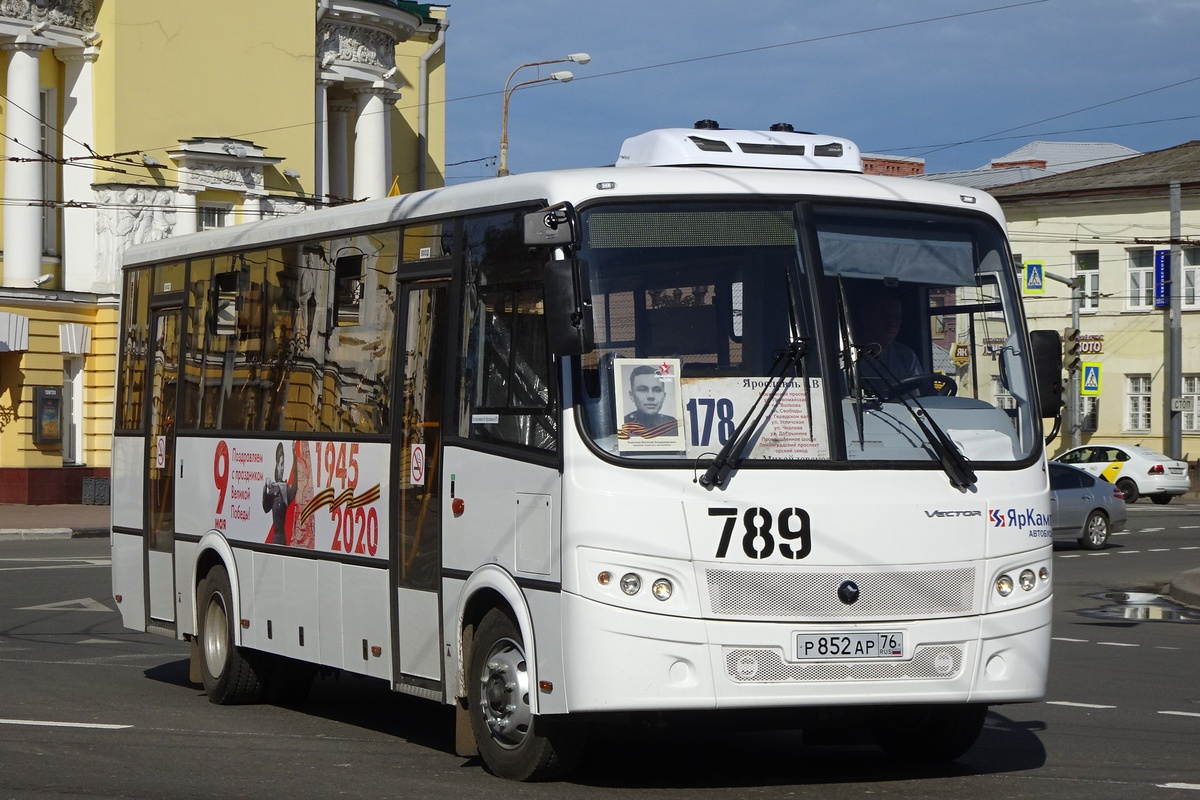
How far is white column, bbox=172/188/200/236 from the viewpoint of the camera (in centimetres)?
4075

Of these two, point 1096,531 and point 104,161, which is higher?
point 104,161

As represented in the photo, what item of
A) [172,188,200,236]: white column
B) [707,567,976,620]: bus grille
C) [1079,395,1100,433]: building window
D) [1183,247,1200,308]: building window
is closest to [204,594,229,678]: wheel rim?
[707,567,976,620]: bus grille

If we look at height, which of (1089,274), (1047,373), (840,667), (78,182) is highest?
(78,182)

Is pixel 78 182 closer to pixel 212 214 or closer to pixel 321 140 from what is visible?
pixel 212 214

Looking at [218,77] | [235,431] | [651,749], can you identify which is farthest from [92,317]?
[651,749]

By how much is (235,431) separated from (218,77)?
106 feet

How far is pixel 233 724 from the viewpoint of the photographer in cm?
1090

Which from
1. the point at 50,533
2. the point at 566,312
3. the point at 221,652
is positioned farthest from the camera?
the point at 50,533

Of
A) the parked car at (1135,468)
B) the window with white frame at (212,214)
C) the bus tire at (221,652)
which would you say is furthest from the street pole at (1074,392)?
the bus tire at (221,652)

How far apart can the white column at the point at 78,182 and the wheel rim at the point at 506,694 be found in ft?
107

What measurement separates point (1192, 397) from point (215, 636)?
1874 inches

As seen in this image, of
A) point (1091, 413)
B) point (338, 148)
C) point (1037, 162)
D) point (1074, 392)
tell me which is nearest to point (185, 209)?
point (338, 148)

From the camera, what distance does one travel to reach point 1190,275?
55312 millimetres

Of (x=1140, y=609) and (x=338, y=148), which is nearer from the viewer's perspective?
(x=1140, y=609)
